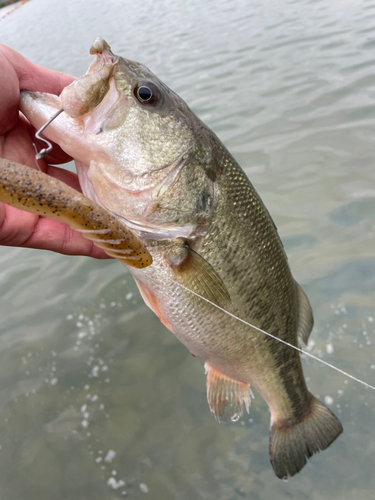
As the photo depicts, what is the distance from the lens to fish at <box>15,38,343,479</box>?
5.42 ft

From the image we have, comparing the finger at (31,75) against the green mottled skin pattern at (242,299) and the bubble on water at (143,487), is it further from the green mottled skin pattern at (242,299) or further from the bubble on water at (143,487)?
the bubble on water at (143,487)

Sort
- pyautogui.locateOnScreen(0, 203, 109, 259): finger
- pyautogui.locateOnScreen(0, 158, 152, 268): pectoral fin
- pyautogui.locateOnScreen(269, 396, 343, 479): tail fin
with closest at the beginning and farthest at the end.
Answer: pyautogui.locateOnScreen(0, 158, 152, 268): pectoral fin, pyautogui.locateOnScreen(0, 203, 109, 259): finger, pyautogui.locateOnScreen(269, 396, 343, 479): tail fin

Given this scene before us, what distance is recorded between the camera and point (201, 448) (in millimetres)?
2588

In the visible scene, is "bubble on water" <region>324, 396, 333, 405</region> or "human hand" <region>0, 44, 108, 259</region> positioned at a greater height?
"human hand" <region>0, 44, 108, 259</region>

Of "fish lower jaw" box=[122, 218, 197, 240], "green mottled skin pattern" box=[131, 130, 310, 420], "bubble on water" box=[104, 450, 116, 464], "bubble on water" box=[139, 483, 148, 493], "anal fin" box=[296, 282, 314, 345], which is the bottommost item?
"bubble on water" box=[139, 483, 148, 493]

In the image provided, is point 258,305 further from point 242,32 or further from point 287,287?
point 242,32

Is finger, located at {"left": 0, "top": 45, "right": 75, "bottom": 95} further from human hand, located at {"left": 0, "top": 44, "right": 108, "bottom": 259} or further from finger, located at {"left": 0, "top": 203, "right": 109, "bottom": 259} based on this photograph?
finger, located at {"left": 0, "top": 203, "right": 109, "bottom": 259}

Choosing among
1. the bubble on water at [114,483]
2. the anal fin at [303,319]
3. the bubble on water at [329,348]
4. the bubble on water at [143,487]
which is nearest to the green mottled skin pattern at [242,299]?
the anal fin at [303,319]

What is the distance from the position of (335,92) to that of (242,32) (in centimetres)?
508

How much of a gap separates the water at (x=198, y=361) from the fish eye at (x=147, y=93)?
2.12 meters

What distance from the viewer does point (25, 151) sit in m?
2.17

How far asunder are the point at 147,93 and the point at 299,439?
2.15m

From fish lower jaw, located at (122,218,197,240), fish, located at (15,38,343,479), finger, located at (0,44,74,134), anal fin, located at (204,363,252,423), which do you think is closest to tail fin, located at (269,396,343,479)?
fish, located at (15,38,343,479)

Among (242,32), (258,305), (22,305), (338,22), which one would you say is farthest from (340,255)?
(242,32)
